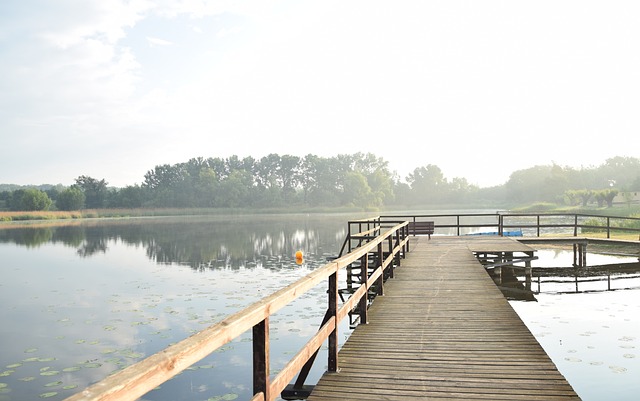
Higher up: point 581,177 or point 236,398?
point 581,177

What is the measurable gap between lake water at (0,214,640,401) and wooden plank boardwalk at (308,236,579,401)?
1589 mm

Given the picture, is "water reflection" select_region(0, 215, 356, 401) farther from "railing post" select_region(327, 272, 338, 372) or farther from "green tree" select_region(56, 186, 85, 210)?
"green tree" select_region(56, 186, 85, 210)

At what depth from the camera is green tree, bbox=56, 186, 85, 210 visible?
10044 cm

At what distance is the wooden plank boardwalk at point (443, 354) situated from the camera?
4.55 metres

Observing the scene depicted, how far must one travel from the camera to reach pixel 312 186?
417 feet

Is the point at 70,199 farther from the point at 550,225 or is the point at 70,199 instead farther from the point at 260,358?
the point at 260,358

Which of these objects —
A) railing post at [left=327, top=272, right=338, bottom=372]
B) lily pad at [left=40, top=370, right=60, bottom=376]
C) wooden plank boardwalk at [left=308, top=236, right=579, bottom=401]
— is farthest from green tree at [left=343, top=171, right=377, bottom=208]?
railing post at [left=327, top=272, right=338, bottom=372]

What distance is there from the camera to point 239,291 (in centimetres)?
1647

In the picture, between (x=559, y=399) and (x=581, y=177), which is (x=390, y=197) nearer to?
(x=581, y=177)

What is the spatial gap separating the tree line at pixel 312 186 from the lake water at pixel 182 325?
287 feet

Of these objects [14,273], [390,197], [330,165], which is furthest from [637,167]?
[14,273]

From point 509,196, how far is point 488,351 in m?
127

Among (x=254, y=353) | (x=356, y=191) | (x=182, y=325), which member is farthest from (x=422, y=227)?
(x=356, y=191)

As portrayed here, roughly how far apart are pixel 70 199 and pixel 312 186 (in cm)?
5368
